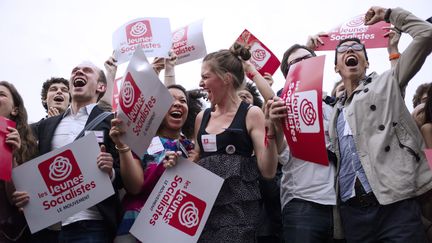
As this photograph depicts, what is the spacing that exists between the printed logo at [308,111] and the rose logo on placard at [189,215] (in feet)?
2.86

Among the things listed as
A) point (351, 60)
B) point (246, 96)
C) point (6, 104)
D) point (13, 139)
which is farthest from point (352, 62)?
point (6, 104)

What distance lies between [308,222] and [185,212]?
0.83 meters

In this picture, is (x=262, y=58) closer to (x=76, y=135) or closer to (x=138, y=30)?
(x=138, y=30)

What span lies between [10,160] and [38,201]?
0.34 metres

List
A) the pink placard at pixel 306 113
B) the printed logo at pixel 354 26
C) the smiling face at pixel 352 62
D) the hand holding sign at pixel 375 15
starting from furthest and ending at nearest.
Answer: the printed logo at pixel 354 26
the smiling face at pixel 352 62
the hand holding sign at pixel 375 15
the pink placard at pixel 306 113

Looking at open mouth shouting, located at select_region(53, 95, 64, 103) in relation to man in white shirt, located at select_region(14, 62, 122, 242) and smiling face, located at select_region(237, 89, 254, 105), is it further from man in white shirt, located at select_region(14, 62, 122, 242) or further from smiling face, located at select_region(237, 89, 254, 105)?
smiling face, located at select_region(237, 89, 254, 105)

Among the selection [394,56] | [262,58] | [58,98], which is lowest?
[58,98]

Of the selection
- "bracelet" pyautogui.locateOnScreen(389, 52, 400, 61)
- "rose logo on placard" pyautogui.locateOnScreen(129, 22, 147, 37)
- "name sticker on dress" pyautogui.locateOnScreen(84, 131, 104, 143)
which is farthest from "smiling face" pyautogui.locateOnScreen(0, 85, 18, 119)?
"bracelet" pyautogui.locateOnScreen(389, 52, 400, 61)

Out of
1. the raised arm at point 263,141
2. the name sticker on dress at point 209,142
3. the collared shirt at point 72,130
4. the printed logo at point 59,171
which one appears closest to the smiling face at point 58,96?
the collared shirt at point 72,130

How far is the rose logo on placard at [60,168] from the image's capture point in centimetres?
309

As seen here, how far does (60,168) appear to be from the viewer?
3094mm

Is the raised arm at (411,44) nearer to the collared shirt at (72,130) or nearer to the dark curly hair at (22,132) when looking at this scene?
the collared shirt at (72,130)

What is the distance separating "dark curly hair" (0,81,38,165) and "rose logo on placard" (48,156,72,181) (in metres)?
0.45

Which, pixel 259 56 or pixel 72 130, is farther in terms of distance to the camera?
pixel 259 56
